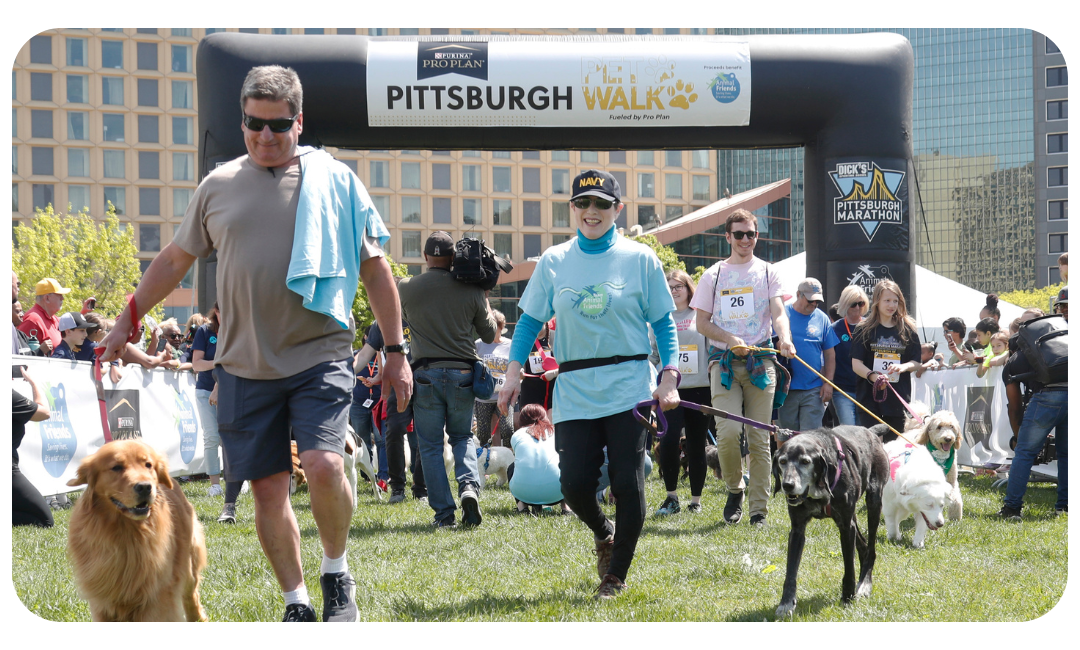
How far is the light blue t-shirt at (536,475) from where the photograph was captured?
20.7 ft

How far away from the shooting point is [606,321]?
379cm

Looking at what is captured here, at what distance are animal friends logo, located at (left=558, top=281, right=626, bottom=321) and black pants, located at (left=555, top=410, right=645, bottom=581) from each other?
0.45 metres

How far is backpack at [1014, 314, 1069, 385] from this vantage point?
607 centimetres

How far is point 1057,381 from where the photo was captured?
243 inches

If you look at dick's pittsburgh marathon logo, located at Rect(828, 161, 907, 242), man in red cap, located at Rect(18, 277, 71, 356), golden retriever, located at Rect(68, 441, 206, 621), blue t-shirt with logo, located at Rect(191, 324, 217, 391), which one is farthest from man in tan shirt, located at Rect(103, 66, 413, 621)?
dick's pittsburgh marathon logo, located at Rect(828, 161, 907, 242)

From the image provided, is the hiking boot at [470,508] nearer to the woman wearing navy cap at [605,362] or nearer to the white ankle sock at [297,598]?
the woman wearing navy cap at [605,362]

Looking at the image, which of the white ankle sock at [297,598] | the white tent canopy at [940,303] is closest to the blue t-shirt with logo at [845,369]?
the white ankle sock at [297,598]

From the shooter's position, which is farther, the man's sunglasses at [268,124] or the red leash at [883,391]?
the red leash at [883,391]

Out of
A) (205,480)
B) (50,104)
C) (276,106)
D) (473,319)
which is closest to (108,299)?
(50,104)

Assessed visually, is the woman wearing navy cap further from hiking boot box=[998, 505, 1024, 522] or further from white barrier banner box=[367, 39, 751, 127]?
white barrier banner box=[367, 39, 751, 127]

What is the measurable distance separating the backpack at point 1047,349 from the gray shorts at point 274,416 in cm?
520

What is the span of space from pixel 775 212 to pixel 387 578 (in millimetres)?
58152

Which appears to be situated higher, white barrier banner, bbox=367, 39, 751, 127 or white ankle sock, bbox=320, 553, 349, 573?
white barrier banner, bbox=367, 39, 751, 127

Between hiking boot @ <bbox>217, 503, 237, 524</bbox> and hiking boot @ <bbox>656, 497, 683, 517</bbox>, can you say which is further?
hiking boot @ <bbox>656, 497, 683, 517</bbox>
